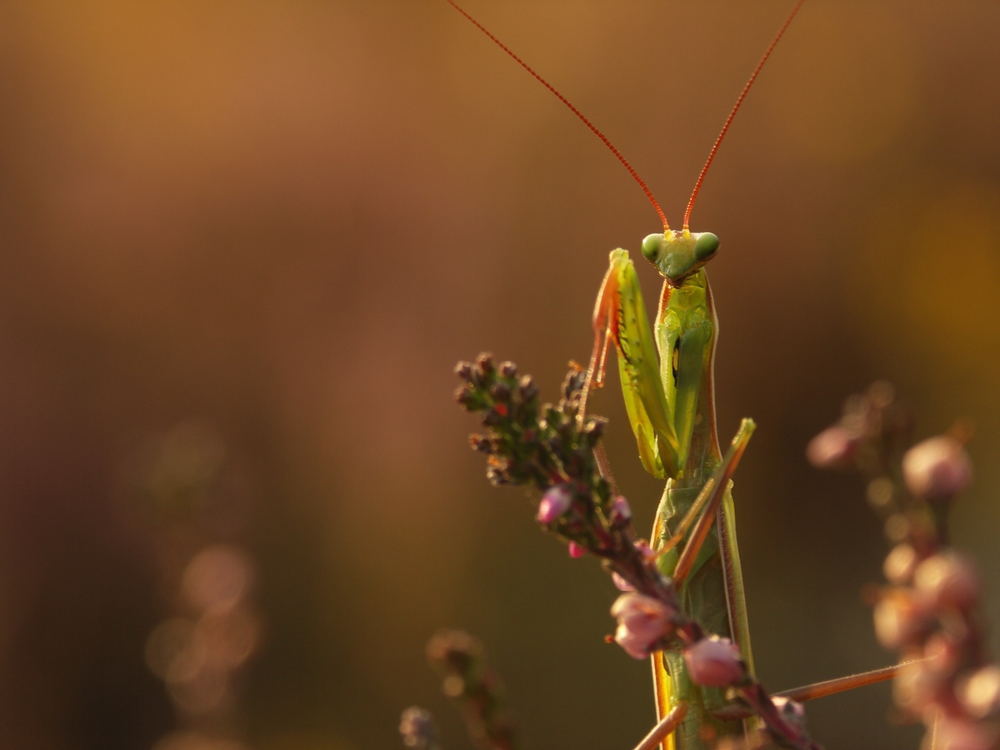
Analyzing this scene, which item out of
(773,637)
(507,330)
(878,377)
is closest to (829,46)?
(878,377)

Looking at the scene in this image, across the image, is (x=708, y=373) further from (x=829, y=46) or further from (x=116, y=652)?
(x=829, y=46)

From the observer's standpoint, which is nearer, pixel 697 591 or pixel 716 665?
pixel 716 665

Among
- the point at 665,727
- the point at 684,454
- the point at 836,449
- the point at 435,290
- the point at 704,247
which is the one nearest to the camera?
the point at 836,449

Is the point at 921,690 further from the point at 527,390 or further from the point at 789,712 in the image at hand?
the point at 527,390

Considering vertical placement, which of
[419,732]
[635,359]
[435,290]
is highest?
[435,290]

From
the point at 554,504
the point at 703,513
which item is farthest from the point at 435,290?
the point at 554,504

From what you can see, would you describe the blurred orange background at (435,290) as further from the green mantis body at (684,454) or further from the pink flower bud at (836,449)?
the pink flower bud at (836,449)

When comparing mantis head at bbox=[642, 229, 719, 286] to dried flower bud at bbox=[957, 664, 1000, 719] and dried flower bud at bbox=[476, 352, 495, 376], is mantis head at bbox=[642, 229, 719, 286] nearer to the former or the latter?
dried flower bud at bbox=[476, 352, 495, 376]
